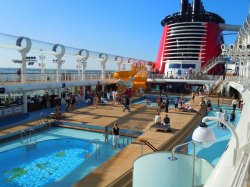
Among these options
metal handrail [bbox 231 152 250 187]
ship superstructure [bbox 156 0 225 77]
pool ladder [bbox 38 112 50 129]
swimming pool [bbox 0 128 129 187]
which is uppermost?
ship superstructure [bbox 156 0 225 77]

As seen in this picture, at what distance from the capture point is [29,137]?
41.3 ft

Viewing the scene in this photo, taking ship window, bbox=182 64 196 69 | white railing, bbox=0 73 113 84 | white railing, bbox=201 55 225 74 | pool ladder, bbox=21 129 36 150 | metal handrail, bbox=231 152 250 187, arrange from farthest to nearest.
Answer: ship window, bbox=182 64 196 69
white railing, bbox=201 55 225 74
white railing, bbox=0 73 113 84
pool ladder, bbox=21 129 36 150
metal handrail, bbox=231 152 250 187

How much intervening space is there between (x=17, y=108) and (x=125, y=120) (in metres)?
7.04

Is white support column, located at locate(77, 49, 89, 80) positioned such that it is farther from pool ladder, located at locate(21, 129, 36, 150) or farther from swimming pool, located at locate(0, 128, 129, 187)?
pool ladder, located at locate(21, 129, 36, 150)

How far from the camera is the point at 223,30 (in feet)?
120

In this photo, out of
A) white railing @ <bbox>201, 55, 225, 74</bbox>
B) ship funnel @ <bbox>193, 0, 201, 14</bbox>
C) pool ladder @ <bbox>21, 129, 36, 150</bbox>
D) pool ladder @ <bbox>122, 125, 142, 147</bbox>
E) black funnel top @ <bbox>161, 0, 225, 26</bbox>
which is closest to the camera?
pool ladder @ <bbox>21, 129, 36, 150</bbox>

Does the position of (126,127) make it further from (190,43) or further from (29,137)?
(190,43)

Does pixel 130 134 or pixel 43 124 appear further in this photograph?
pixel 43 124

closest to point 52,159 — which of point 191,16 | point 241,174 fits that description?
point 241,174

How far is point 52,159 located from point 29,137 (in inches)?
113

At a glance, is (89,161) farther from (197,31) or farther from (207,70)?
(197,31)

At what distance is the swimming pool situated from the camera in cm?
845

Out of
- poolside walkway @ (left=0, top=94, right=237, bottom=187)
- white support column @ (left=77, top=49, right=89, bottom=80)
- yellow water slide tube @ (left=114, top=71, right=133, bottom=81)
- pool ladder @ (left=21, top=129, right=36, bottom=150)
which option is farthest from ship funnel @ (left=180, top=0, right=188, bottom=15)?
pool ladder @ (left=21, top=129, right=36, bottom=150)

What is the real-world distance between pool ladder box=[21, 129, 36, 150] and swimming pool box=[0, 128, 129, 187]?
0.14 meters
